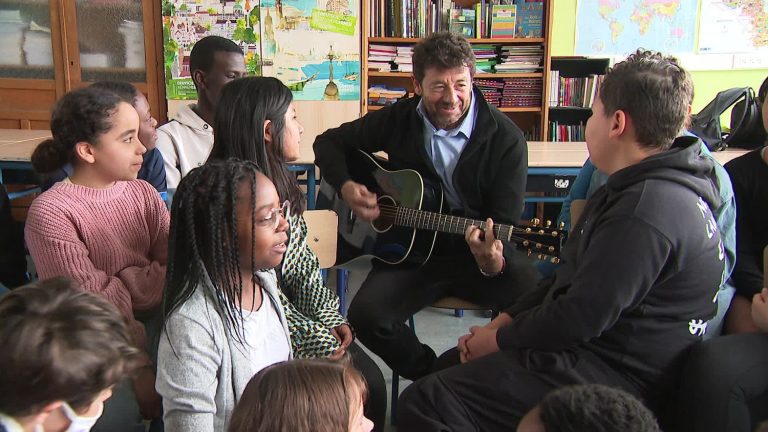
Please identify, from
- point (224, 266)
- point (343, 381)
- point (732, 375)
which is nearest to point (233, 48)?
point (224, 266)

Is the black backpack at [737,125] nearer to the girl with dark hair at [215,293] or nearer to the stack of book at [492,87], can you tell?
the stack of book at [492,87]

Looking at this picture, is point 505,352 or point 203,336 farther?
point 505,352

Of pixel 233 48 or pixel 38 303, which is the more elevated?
pixel 233 48

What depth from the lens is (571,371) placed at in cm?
133

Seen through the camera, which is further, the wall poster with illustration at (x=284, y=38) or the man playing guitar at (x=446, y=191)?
the wall poster with illustration at (x=284, y=38)

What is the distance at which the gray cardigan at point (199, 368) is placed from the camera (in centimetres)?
117

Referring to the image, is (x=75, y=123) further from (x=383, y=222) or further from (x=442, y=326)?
(x=442, y=326)

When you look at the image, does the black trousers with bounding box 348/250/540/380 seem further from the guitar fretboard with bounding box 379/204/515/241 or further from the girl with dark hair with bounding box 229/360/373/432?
the girl with dark hair with bounding box 229/360/373/432

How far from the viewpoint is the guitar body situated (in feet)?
7.08

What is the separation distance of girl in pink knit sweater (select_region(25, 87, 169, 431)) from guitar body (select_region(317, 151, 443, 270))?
0.79 m

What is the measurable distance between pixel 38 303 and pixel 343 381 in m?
0.46

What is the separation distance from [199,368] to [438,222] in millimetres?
1088

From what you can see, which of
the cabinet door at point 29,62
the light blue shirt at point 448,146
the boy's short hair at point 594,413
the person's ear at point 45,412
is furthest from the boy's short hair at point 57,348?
the cabinet door at point 29,62

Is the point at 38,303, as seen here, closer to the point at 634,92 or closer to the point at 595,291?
the point at 595,291
